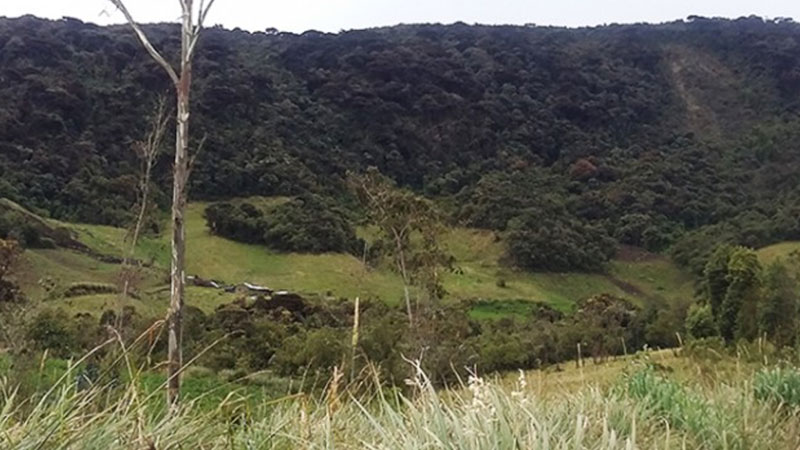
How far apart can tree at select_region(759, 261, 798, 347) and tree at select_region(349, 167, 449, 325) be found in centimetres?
803

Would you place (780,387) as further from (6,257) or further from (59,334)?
(6,257)

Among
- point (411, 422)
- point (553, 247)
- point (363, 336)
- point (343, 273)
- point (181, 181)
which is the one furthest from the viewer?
point (553, 247)

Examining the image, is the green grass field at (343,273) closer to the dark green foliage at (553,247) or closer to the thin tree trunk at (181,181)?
the dark green foliage at (553,247)

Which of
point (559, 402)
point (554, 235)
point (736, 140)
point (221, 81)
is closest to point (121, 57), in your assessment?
point (221, 81)

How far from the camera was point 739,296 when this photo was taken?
27.6 metres

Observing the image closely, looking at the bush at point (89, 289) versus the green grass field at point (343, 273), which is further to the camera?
the green grass field at point (343, 273)

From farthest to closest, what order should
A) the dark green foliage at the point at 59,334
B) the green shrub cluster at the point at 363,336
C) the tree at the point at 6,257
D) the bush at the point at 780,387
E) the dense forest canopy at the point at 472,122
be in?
the dense forest canopy at the point at 472,122 → the tree at the point at 6,257 → the green shrub cluster at the point at 363,336 → the dark green foliage at the point at 59,334 → the bush at the point at 780,387

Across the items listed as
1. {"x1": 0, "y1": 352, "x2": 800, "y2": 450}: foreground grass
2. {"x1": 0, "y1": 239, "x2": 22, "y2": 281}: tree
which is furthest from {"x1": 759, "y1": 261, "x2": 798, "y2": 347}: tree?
{"x1": 0, "y1": 352, "x2": 800, "y2": 450}: foreground grass

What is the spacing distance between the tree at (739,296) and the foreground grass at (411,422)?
2400cm

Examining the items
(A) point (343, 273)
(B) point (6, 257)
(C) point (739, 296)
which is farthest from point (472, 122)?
(B) point (6, 257)

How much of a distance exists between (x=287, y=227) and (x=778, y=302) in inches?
1263

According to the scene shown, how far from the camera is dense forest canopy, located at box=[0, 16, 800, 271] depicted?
5828 cm

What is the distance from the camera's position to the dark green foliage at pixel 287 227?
5128cm

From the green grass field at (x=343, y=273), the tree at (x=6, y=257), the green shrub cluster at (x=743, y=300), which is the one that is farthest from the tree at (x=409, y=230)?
the green grass field at (x=343, y=273)
